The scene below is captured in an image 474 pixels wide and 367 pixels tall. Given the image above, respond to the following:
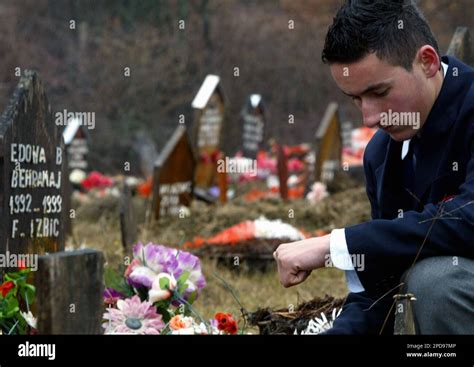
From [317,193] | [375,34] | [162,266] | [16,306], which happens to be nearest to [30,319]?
[16,306]

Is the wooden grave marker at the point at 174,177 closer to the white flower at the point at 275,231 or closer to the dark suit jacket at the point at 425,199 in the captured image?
the white flower at the point at 275,231

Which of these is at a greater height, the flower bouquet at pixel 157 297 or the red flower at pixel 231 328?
the flower bouquet at pixel 157 297

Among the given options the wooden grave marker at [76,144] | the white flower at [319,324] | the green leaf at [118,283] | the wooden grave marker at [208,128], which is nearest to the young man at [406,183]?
the white flower at [319,324]

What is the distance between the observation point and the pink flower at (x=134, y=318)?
11.6 feet

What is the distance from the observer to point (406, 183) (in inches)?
136

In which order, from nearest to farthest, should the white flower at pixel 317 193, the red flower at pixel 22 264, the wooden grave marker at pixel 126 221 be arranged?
the red flower at pixel 22 264
the wooden grave marker at pixel 126 221
the white flower at pixel 317 193

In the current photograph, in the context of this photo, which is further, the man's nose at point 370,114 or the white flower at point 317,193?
the white flower at point 317,193

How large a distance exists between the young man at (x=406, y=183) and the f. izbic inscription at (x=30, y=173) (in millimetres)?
1536

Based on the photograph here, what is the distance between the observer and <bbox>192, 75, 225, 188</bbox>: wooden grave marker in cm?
1092

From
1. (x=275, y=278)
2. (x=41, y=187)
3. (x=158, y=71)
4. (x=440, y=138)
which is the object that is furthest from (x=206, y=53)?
(x=440, y=138)

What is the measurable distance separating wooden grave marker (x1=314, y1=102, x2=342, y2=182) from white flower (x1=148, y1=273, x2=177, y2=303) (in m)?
6.93

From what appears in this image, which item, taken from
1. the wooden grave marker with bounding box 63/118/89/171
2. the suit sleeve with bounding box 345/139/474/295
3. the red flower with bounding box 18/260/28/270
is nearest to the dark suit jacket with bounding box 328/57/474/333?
the suit sleeve with bounding box 345/139/474/295

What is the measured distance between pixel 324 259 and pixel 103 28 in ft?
60.4

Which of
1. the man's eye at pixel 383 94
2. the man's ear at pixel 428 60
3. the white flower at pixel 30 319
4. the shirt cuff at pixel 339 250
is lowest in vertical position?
the white flower at pixel 30 319
